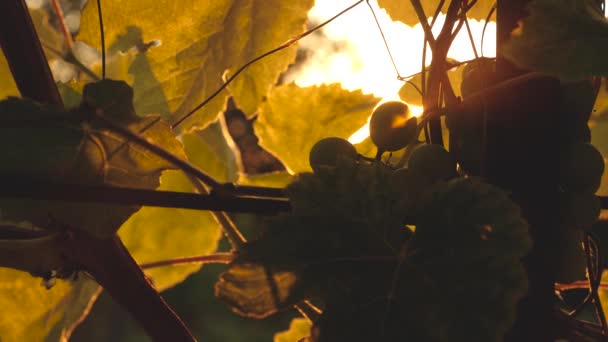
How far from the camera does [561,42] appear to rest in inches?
19.1

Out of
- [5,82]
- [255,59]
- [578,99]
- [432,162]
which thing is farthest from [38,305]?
[578,99]

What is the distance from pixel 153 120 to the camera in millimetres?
541

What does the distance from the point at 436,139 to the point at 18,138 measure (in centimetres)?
33

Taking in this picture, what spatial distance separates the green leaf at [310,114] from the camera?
0.85 meters

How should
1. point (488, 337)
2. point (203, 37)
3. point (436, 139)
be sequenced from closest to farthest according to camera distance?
point (488, 337) < point (436, 139) < point (203, 37)

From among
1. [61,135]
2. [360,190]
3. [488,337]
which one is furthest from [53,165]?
[488,337]

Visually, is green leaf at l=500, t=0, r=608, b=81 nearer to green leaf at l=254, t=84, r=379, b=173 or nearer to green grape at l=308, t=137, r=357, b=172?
green grape at l=308, t=137, r=357, b=172

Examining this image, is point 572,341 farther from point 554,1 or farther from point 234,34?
point 234,34

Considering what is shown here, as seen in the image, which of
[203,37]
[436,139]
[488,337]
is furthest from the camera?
[203,37]

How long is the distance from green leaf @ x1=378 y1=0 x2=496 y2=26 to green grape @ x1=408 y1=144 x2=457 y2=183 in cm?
39

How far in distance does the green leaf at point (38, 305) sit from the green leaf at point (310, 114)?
0.29 meters

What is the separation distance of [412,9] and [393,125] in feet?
1.09

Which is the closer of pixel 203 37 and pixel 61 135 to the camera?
pixel 61 135

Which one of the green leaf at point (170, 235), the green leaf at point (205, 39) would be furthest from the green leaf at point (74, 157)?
the green leaf at point (170, 235)
